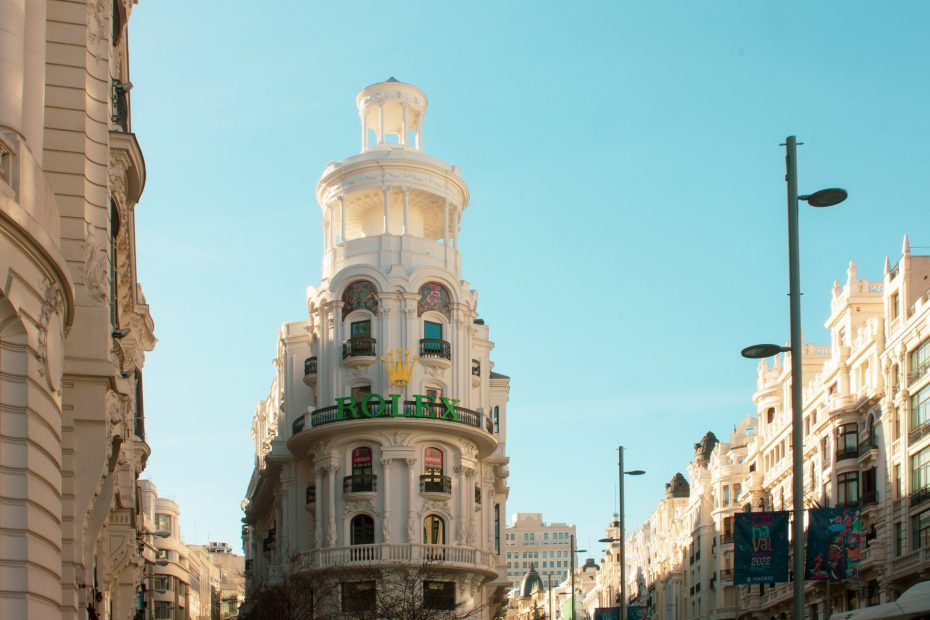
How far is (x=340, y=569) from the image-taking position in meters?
63.1

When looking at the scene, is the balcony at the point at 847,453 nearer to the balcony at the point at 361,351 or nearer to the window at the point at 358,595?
the balcony at the point at 361,351

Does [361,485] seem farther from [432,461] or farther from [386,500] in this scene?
[432,461]

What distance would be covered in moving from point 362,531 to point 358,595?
10.6 ft

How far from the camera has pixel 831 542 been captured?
93.0 ft

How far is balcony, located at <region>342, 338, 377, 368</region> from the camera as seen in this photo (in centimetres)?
6575

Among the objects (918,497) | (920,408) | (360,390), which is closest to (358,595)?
(360,390)

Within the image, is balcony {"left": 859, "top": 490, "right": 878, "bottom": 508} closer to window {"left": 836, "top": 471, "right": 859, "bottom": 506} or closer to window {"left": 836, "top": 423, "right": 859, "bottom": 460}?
window {"left": 836, "top": 471, "right": 859, "bottom": 506}

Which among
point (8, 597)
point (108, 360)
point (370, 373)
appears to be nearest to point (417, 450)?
point (370, 373)

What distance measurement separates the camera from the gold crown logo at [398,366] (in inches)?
2569

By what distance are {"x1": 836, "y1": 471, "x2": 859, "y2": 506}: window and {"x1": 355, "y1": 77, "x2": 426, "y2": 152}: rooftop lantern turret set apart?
26635 mm

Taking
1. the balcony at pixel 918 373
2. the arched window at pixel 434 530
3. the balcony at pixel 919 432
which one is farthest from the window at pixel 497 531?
the balcony at pixel 918 373

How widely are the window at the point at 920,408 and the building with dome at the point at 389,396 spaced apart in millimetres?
20592

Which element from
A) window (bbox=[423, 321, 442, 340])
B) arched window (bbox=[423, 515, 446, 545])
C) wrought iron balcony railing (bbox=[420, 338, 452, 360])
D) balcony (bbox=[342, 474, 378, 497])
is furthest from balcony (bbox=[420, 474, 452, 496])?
window (bbox=[423, 321, 442, 340])

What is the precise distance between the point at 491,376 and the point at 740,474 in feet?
73.5
